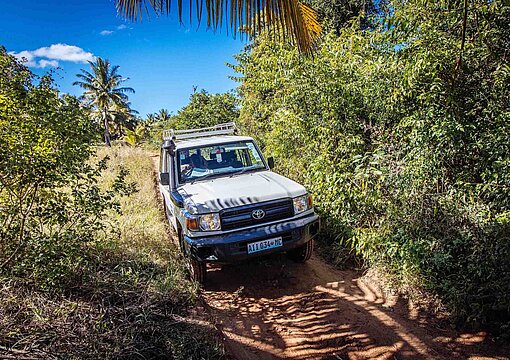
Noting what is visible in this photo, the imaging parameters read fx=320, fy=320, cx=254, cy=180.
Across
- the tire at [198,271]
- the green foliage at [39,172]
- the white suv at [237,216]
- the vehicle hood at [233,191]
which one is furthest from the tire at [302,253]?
the green foliage at [39,172]

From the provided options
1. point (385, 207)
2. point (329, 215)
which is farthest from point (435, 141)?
point (329, 215)

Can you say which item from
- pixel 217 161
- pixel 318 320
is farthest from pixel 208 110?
pixel 318 320

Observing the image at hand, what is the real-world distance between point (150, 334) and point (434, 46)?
16.0ft

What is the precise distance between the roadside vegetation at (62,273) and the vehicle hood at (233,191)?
36.0 inches

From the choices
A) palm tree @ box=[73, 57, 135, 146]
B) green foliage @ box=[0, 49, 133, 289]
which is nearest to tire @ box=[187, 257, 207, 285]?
green foliage @ box=[0, 49, 133, 289]

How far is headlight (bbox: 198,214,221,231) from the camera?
13.2ft

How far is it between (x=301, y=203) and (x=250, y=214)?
0.78 meters

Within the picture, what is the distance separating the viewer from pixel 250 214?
411cm

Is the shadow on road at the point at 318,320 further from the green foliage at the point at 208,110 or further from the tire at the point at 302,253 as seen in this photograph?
the green foliage at the point at 208,110

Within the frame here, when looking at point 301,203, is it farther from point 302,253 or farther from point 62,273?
point 62,273

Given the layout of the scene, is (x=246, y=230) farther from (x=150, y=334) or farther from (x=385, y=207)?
(x=385, y=207)

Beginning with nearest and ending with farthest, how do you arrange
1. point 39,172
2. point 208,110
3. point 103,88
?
point 39,172 → point 208,110 → point 103,88

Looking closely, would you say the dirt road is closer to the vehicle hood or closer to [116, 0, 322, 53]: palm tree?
the vehicle hood

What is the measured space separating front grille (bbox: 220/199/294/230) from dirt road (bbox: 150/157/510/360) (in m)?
0.81
